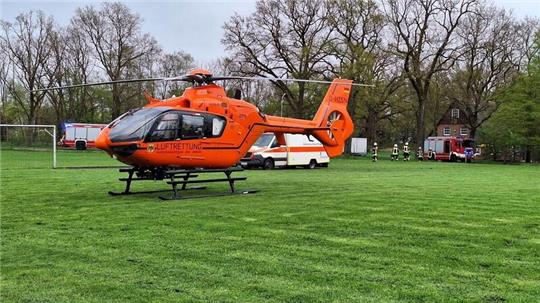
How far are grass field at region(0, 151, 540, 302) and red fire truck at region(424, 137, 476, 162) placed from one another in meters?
39.0

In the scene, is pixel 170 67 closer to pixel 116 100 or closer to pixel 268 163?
pixel 116 100

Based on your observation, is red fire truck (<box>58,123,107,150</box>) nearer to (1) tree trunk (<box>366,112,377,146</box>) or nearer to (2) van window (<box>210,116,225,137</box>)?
(1) tree trunk (<box>366,112,377,146</box>)

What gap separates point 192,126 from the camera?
12.5 m

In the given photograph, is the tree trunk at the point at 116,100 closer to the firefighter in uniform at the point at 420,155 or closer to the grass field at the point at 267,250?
the firefighter in uniform at the point at 420,155

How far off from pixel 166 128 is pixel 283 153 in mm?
14470

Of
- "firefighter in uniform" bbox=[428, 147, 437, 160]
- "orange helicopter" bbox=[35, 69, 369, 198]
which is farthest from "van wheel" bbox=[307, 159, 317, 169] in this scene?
"firefighter in uniform" bbox=[428, 147, 437, 160]

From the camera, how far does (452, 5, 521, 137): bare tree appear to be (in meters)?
48.8

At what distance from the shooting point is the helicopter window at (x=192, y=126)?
40.4 feet

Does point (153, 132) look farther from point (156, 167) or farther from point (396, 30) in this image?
point (396, 30)

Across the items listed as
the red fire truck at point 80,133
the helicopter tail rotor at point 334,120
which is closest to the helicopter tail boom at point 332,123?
the helicopter tail rotor at point 334,120

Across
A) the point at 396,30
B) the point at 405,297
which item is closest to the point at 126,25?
the point at 396,30

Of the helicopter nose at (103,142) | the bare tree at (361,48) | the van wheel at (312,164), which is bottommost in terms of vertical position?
the van wheel at (312,164)

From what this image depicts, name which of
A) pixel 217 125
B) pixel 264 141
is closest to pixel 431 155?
pixel 264 141

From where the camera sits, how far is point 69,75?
54.6m
